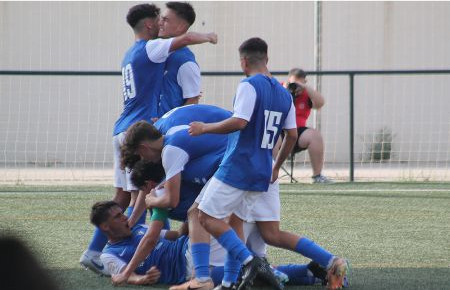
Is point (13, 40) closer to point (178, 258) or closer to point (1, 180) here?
point (1, 180)

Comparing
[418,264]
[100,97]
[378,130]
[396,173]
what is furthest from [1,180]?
[418,264]

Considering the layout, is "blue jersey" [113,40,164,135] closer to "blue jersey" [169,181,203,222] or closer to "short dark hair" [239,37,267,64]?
"blue jersey" [169,181,203,222]

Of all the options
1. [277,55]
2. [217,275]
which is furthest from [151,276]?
[277,55]

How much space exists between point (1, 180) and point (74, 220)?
5.34m

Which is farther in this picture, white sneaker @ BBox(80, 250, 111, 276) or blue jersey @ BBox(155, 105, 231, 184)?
white sneaker @ BBox(80, 250, 111, 276)

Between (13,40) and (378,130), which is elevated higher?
(13,40)

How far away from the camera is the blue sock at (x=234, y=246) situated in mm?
4531

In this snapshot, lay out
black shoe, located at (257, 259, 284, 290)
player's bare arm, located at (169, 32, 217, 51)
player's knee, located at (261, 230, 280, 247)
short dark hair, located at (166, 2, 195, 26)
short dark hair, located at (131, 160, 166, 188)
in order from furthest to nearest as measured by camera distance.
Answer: short dark hair, located at (166, 2, 195, 26) → player's bare arm, located at (169, 32, 217, 51) → player's knee, located at (261, 230, 280, 247) → short dark hair, located at (131, 160, 166, 188) → black shoe, located at (257, 259, 284, 290)

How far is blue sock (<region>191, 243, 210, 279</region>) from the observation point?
4738mm

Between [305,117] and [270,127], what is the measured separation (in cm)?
753

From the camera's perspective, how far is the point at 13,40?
57.7 feet

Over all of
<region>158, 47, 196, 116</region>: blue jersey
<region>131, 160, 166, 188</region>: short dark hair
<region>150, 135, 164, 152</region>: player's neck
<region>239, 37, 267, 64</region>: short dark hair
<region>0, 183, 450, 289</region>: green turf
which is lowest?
<region>0, 183, 450, 289</region>: green turf

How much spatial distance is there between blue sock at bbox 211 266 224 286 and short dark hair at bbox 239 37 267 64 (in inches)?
45.0

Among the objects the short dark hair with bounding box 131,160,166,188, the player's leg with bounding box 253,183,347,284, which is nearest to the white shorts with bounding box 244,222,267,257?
the player's leg with bounding box 253,183,347,284
